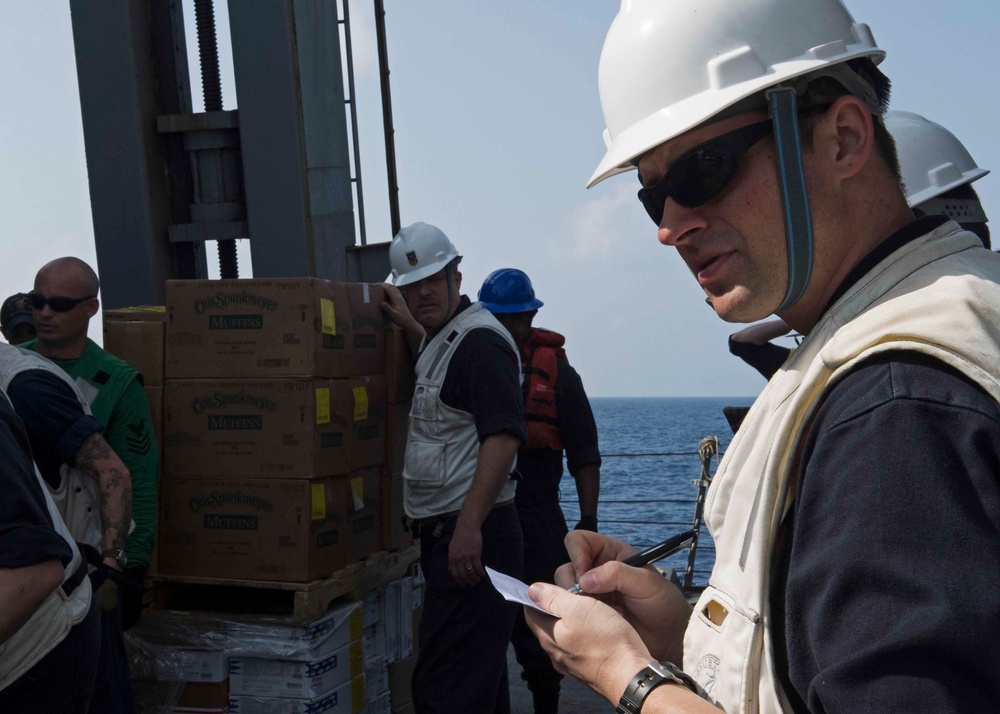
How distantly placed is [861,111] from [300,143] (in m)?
3.85

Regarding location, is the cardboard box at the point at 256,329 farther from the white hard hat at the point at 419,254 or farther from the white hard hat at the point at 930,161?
the white hard hat at the point at 930,161

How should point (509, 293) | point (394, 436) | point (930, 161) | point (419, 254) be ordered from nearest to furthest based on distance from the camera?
1. point (930, 161)
2. point (419, 254)
3. point (394, 436)
4. point (509, 293)

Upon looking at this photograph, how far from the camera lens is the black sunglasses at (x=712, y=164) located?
1312 millimetres

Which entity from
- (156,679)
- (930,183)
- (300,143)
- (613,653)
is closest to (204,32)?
(300,143)

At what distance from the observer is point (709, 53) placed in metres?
1.37

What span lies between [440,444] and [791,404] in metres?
3.06

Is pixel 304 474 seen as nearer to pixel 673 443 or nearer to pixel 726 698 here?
pixel 726 698

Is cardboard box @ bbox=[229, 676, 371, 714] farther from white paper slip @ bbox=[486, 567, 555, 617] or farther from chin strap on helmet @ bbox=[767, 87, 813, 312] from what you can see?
chin strap on helmet @ bbox=[767, 87, 813, 312]

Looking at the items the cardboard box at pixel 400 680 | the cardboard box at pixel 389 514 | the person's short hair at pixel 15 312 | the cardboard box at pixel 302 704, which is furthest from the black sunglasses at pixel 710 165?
the person's short hair at pixel 15 312

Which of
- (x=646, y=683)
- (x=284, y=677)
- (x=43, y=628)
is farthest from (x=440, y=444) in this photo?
(x=646, y=683)

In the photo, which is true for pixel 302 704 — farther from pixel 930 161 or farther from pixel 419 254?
pixel 930 161

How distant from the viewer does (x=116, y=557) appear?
11.7 feet

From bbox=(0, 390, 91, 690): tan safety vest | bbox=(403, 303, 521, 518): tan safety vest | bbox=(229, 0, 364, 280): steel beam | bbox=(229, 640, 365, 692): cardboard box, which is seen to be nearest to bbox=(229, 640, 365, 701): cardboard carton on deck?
bbox=(229, 640, 365, 692): cardboard box

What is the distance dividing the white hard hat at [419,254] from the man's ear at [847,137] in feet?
10.7
